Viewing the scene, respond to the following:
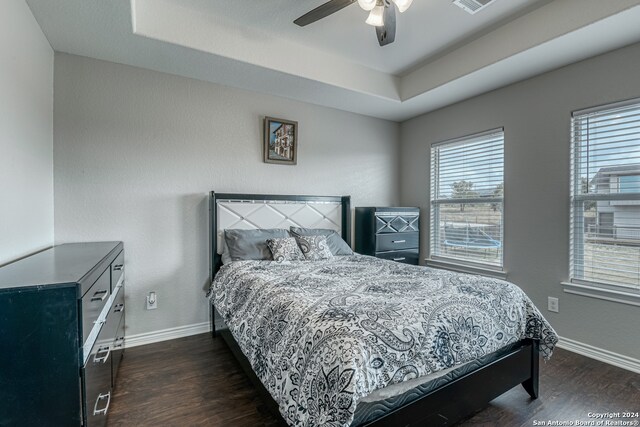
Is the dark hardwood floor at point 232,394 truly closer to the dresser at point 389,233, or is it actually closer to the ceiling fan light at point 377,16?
the dresser at point 389,233

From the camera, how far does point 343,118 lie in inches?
155

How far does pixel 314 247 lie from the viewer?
306 centimetres

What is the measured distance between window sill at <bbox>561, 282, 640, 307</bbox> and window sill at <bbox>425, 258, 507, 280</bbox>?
1.87 feet

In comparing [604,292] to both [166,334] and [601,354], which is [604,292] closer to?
[601,354]

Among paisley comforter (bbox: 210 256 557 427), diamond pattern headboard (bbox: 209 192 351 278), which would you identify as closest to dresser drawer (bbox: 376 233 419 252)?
diamond pattern headboard (bbox: 209 192 351 278)

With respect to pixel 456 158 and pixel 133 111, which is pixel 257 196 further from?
pixel 456 158

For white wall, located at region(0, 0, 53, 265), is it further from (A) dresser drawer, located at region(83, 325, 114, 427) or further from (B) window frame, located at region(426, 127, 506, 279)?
(B) window frame, located at region(426, 127, 506, 279)

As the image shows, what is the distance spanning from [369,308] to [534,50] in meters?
2.49

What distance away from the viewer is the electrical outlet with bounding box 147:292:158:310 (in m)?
2.80

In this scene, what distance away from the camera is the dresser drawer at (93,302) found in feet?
3.89

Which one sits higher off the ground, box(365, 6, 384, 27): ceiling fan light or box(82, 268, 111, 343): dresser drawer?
box(365, 6, 384, 27): ceiling fan light

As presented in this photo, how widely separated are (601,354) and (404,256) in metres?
1.95

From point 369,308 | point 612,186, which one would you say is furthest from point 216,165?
point 612,186

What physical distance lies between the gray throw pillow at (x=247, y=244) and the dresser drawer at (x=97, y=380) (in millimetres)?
1224
